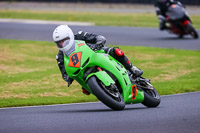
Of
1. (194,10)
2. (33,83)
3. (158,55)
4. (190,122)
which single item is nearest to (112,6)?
(194,10)

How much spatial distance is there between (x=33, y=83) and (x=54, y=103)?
253cm

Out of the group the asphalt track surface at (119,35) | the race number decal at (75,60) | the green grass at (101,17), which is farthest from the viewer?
the green grass at (101,17)

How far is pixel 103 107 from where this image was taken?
823cm

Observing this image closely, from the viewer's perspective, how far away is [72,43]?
7.23 meters

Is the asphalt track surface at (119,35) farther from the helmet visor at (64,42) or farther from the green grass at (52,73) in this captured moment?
the helmet visor at (64,42)

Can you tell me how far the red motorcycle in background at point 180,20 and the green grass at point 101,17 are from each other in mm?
5998

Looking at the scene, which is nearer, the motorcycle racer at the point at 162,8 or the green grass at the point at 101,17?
the motorcycle racer at the point at 162,8

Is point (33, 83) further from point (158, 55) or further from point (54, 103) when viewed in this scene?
point (158, 55)

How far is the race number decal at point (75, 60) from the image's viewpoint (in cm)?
703

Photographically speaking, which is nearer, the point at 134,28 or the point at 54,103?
the point at 54,103

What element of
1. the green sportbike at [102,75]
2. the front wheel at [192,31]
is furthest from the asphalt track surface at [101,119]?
the front wheel at [192,31]

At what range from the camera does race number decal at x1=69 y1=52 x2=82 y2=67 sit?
7.03 meters

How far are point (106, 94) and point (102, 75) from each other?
29 cm

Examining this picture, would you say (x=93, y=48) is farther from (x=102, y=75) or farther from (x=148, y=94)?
(x=148, y=94)
